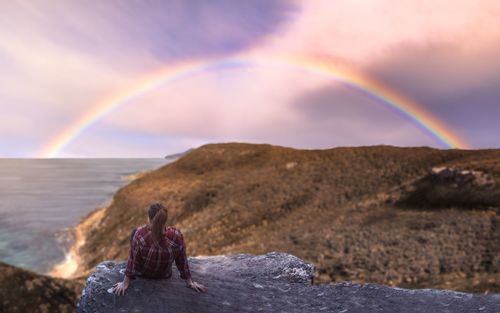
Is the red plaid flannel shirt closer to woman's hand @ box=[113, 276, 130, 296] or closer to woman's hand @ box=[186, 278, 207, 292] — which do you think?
woman's hand @ box=[113, 276, 130, 296]

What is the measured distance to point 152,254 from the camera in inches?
260

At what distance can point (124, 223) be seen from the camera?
4719 cm

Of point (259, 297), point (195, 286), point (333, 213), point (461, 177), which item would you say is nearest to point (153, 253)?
point (195, 286)

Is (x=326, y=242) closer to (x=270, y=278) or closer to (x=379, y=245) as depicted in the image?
(x=379, y=245)

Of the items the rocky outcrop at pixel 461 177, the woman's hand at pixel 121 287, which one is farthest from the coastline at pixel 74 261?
the rocky outcrop at pixel 461 177

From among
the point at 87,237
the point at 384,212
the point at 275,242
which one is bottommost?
the point at 87,237

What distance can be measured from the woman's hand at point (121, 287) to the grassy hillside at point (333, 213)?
13.3 metres

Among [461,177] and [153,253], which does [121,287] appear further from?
[461,177]

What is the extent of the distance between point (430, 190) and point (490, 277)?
13.6 metres

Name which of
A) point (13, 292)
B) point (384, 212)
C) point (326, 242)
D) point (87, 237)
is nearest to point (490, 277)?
point (326, 242)

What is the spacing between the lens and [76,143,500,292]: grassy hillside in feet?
63.1

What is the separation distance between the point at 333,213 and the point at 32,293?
22.7 m

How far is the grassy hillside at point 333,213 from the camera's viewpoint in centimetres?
1922

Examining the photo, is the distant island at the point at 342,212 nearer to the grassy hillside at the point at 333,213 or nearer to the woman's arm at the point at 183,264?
the grassy hillside at the point at 333,213
